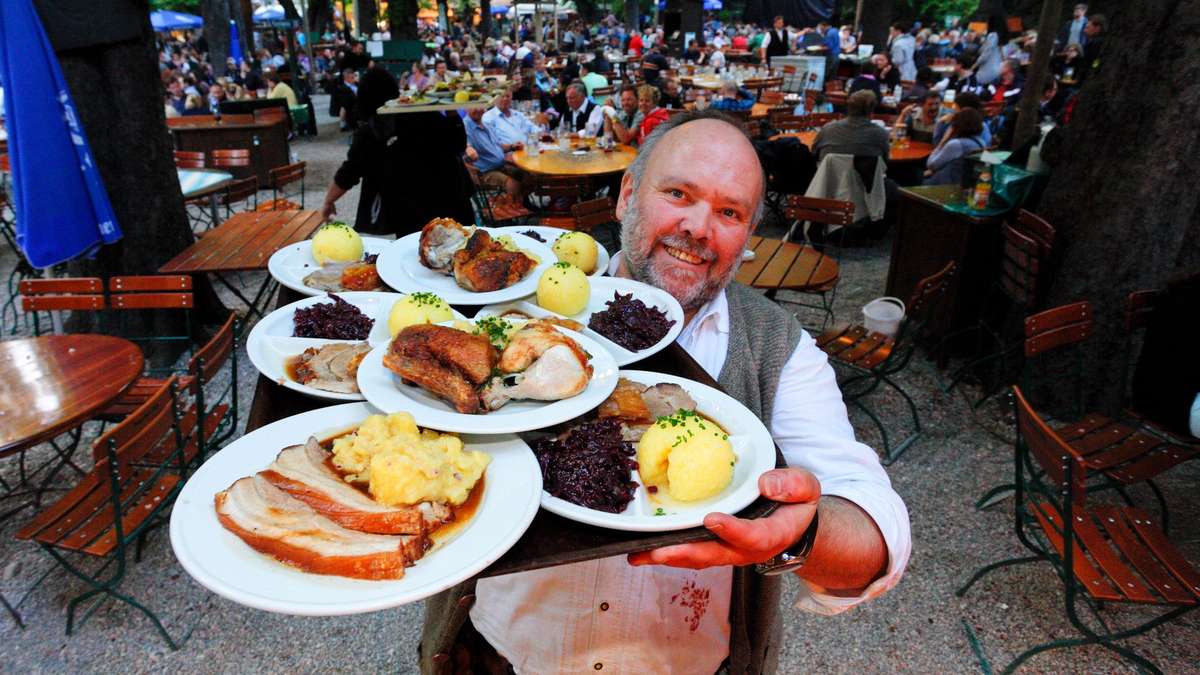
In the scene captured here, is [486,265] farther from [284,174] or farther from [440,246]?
[284,174]

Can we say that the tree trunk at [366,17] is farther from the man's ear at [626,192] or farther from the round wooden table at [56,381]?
the man's ear at [626,192]

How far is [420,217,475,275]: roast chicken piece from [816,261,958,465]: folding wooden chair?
390cm

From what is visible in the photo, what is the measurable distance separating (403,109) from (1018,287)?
6.30 meters

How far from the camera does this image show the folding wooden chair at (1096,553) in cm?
317

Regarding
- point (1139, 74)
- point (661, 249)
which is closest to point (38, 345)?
point (661, 249)

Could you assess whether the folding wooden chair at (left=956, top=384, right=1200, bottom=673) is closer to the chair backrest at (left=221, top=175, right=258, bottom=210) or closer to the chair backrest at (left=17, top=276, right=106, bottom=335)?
the chair backrest at (left=17, top=276, right=106, bottom=335)

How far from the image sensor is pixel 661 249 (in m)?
2.36

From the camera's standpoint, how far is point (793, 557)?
59.2 inches

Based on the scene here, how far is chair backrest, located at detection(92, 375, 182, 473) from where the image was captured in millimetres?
3187

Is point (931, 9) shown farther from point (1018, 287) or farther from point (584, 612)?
point (584, 612)

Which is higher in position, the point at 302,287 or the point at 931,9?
the point at 931,9

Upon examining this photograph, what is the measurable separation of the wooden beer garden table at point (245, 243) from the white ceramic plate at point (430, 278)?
3.23 meters

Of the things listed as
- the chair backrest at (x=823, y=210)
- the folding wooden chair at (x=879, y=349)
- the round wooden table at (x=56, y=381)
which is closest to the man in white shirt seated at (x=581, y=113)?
the chair backrest at (x=823, y=210)

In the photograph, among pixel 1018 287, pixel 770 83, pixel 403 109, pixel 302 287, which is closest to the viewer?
pixel 302 287
